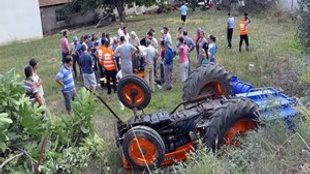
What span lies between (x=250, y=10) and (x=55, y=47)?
12.0 meters

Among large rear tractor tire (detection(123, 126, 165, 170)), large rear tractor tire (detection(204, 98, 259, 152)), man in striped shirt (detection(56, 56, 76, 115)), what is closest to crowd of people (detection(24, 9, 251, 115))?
man in striped shirt (detection(56, 56, 76, 115))

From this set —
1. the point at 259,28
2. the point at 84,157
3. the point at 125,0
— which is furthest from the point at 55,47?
the point at 84,157

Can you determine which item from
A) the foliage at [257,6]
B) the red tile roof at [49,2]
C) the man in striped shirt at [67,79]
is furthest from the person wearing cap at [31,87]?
the red tile roof at [49,2]

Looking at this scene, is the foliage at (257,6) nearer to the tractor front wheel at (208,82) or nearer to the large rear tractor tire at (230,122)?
the tractor front wheel at (208,82)

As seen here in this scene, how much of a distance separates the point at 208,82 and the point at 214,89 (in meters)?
0.22

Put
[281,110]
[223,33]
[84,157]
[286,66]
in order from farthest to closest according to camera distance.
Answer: [223,33]
[286,66]
[84,157]
[281,110]

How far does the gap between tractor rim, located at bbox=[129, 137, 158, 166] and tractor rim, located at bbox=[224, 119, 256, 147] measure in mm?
1089

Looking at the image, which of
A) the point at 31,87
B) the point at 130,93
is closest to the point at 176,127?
the point at 130,93

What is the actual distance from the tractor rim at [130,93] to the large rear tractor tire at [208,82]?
948 millimetres

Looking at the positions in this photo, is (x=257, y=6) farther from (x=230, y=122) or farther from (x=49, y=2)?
(x=230, y=122)

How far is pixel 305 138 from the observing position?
492 centimetres

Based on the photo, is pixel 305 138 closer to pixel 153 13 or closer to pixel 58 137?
pixel 58 137

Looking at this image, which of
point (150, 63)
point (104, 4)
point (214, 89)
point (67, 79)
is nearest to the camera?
point (214, 89)

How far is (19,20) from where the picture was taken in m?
25.8
